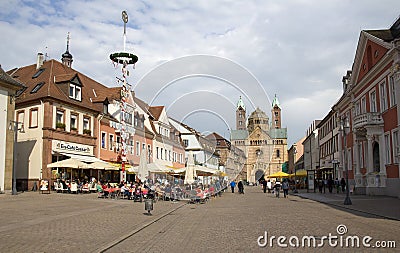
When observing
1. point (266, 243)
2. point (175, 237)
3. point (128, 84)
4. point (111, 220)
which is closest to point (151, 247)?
point (175, 237)

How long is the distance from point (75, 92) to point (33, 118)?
5.21 m

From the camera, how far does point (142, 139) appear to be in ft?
167

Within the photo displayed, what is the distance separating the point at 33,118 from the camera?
3506 centimetres

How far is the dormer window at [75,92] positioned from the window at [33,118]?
12.7ft

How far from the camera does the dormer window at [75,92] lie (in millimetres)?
38100

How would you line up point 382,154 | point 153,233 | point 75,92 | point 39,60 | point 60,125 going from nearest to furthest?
point 153,233, point 382,154, point 60,125, point 75,92, point 39,60

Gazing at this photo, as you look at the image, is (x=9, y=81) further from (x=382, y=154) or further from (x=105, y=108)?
(x=382, y=154)

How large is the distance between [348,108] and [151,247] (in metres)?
39.7

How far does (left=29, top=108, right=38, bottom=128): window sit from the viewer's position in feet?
114

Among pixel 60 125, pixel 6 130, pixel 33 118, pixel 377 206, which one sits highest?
pixel 33 118

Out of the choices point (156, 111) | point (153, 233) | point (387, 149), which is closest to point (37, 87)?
point (156, 111)

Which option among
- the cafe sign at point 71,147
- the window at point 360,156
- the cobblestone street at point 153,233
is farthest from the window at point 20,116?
the window at point 360,156

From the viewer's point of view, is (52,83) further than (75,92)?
No

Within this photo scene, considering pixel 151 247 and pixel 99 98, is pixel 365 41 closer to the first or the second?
pixel 99 98
